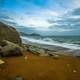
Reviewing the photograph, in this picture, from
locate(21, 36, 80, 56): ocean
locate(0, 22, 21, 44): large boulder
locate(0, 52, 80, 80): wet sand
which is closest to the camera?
locate(0, 52, 80, 80): wet sand

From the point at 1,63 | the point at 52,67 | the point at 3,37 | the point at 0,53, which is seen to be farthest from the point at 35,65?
the point at 3,37

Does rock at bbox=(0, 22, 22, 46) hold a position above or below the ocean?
above

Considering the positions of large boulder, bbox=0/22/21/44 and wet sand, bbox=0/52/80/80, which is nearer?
wet sand, bbox=0/52/80/80

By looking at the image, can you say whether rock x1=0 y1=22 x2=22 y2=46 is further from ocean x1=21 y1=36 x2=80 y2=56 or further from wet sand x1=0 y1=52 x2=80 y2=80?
wet sand x1=0 y1=52 x2=80 y2=80

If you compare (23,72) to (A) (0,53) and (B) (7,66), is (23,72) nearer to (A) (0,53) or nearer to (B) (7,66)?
(B) (7,66)

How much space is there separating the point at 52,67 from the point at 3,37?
4.25 metres

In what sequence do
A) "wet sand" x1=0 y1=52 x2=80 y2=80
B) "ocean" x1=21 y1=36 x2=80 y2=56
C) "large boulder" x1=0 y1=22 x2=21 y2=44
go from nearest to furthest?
"wet sand" x1=0 y1=52 x2=80 y2=80, "large boulder" x1=0 y1=22 x2=21 y2=44, "ocean" x1=21 y1=36 x2=80 y2=56

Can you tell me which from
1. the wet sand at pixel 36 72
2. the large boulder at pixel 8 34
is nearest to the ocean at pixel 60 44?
the large boulder at pixel 8 34

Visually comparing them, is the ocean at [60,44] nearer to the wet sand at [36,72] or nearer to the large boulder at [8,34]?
the large boulder at [8,34]

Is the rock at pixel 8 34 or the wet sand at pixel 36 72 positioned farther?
the rock at pixel 8 34

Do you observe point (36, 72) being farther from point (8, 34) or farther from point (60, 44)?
point (60, 44)

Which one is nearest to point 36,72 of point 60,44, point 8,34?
point 8,34

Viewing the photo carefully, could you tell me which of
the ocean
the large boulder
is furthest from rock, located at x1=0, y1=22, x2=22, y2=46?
the ocean

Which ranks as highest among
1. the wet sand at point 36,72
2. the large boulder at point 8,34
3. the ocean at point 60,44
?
the large boulder at point 8,34
